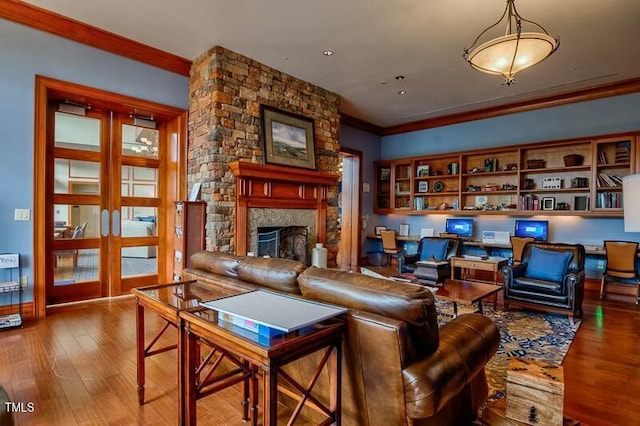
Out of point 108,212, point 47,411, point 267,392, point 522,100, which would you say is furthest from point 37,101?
point 522,100

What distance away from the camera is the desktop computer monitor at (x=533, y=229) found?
19.6ft

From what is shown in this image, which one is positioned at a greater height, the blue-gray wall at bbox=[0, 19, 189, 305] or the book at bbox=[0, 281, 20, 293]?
the blue-gray wall at bbox=[0, 19, 189, 305]

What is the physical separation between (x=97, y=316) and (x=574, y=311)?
5357 millimetres

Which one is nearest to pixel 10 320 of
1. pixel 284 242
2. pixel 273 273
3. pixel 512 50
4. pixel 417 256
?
pixel 273 273

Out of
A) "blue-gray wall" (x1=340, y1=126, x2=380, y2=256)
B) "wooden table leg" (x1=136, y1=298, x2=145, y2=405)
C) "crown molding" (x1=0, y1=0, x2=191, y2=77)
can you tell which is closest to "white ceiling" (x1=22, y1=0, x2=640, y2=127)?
"crown molding" (x1=0, y1=0, x2=191, y2=77)

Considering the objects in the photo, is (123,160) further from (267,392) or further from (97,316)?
(267,392)

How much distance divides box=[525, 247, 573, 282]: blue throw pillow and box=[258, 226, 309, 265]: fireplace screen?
320 centimetres

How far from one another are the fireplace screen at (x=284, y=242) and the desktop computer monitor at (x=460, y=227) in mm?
3163

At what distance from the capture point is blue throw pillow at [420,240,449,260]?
5.67 m

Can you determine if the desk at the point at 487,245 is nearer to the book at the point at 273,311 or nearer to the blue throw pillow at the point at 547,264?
the blue throw pillow at the point at 547,264

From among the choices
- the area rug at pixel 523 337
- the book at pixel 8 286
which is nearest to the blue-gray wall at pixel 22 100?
the book at pixel 8 286

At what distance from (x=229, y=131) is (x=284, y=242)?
73.8 inches

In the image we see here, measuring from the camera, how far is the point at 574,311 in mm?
3943

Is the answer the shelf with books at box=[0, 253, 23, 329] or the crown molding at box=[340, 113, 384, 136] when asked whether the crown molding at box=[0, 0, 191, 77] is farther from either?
the crown molding at box=[340, 113, 384, 136]
